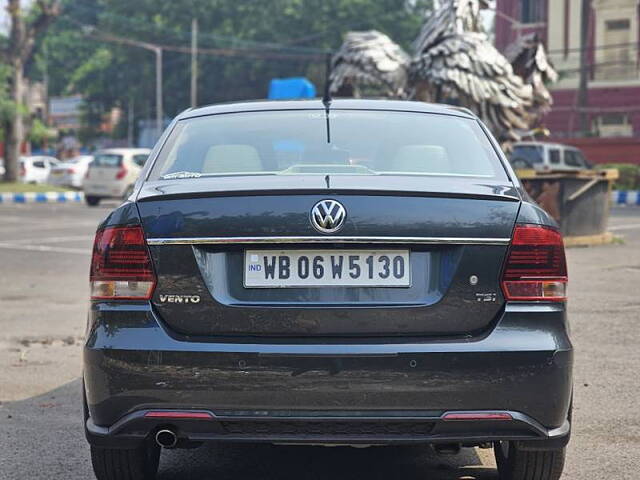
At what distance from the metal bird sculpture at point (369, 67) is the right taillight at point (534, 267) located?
56.4 feet

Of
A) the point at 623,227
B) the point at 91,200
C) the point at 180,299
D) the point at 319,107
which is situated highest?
the point at 319,107

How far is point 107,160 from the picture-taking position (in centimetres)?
3067

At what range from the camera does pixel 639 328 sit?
8.78 meters

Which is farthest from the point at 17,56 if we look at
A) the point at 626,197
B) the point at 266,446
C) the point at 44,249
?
the point at 266,446

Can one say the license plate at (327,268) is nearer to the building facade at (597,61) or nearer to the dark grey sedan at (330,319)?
the dark grey sedan at (330,319)

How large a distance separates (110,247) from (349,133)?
47.6 inches

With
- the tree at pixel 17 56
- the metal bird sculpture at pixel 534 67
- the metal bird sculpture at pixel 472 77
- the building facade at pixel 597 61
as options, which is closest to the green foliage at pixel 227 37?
the building facade at pixel 597 61

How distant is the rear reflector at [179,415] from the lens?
12.5 ft

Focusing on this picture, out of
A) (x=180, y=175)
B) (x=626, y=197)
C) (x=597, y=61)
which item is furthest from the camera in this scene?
(x=597, y=61)

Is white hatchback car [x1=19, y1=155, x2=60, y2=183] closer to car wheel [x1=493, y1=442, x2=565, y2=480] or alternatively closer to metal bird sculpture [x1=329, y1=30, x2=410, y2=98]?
metal bird sculpture [x1=329, y1=30, x2=410, y2=98]

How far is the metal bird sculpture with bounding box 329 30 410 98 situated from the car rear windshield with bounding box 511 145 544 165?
354 inches

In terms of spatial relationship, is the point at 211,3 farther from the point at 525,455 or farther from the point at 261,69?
the point at 525,455

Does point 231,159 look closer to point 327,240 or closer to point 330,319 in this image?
point 327,240

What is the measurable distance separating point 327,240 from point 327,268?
0.30 feet
